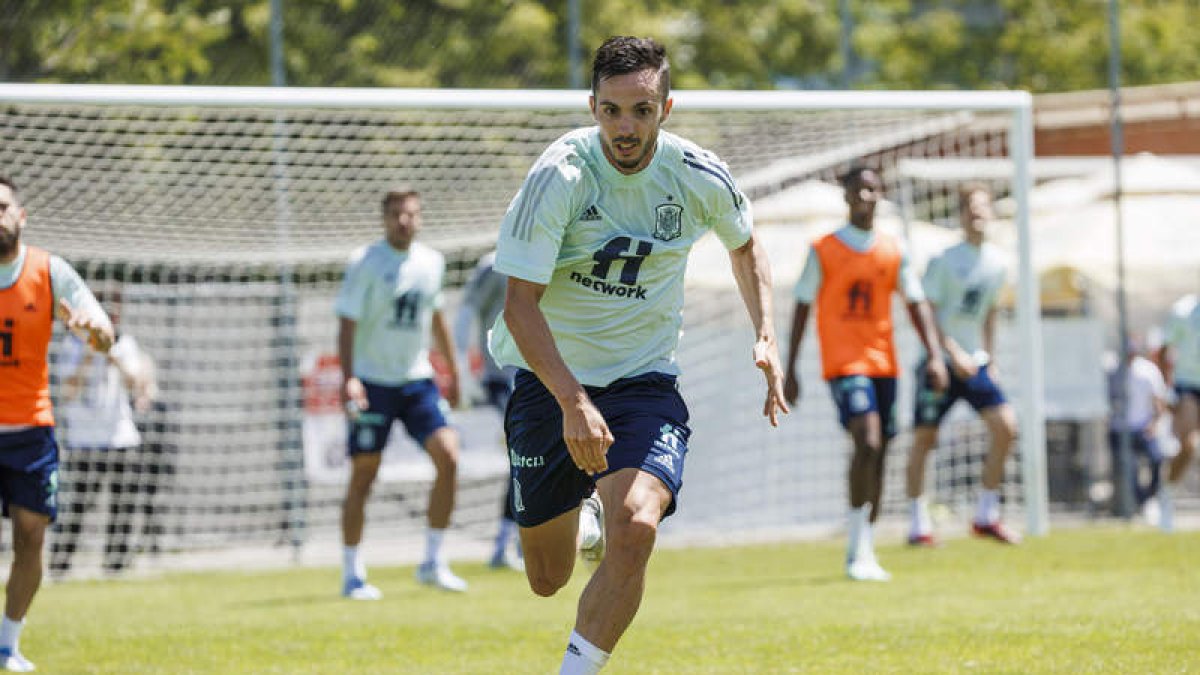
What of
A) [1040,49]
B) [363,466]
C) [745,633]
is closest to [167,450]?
[363,466]

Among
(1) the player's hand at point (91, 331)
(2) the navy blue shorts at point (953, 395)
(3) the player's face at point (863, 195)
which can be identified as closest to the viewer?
(1) the player's hand at point (91, 331)

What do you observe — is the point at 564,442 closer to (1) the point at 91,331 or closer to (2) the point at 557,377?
(2) the point at 557,377

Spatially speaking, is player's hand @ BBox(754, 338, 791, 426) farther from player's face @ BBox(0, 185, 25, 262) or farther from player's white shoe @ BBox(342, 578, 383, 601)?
player's white shoe @ BBox(342, 578, 383, 601)

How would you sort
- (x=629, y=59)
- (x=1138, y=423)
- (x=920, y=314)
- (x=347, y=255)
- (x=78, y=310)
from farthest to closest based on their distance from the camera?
1. (x=1138, y=423)
2. (x=347, y=255)
3. (x=920, y=314)
4. (x=78, y=310)
5. (x=629, y=59)

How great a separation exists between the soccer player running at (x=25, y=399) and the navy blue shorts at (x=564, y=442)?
2.60 meters

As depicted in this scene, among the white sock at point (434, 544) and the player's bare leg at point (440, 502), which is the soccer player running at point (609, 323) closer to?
the player's bare leg at point (440, 502)

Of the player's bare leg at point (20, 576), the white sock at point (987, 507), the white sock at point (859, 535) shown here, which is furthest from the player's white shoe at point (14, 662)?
the white sock at point (987, 507)

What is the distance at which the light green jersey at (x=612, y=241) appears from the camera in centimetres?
571

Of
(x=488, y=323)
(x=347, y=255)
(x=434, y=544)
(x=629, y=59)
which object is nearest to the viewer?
(x=629, y=59)

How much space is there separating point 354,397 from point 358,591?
1200 millimetres

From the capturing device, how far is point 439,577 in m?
11.3

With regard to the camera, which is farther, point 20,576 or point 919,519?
point 919,519

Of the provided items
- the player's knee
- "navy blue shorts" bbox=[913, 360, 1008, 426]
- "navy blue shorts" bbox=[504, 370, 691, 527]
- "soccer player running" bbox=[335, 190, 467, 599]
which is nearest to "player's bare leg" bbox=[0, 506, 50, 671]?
the player's knee

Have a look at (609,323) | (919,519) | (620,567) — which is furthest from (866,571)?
(620,567)
